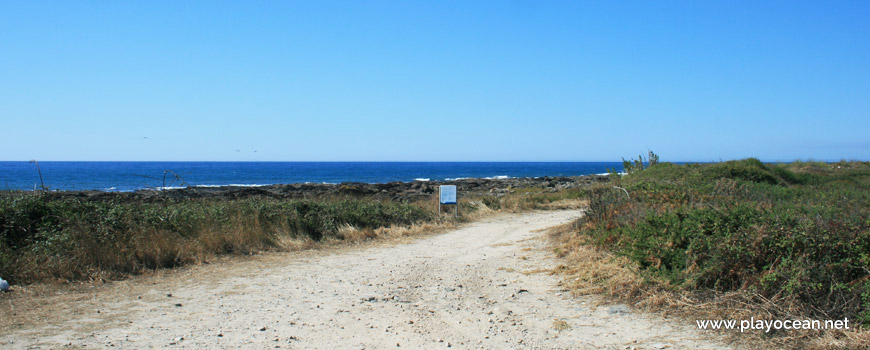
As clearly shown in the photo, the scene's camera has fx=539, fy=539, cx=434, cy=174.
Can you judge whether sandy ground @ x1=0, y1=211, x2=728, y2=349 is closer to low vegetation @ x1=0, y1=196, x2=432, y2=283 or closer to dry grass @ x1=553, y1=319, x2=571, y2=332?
dry grass @ x1=553, y1=319, x2=571, y2=332

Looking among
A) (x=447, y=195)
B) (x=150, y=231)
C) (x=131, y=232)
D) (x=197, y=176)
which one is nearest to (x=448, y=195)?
(x=447, y=195)

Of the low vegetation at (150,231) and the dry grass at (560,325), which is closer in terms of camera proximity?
the dry grass at (560,325)

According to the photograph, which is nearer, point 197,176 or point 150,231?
point 150,231

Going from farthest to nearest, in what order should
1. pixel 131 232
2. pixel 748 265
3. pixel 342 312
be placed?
pixel 131 232, pixel 342 312, pixel 748 265

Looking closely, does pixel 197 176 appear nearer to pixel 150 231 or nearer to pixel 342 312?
pixel 150 231

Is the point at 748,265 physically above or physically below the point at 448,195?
below

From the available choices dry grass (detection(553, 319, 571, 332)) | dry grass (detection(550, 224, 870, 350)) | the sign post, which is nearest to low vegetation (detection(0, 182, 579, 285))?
the sign post

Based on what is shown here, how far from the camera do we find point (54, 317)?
6.00 metres

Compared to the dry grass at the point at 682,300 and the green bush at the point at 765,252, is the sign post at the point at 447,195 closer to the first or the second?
the dry grass at the point at 682,300

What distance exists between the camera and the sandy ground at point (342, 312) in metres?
5.29

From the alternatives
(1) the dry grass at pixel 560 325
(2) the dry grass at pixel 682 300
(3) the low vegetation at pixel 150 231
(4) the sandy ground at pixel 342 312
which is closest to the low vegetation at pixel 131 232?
(3) the low vegetation at pixel 150 231

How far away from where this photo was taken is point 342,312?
6340 mm

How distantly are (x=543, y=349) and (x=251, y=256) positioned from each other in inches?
262

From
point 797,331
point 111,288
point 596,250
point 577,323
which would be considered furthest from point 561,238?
point 111,288
